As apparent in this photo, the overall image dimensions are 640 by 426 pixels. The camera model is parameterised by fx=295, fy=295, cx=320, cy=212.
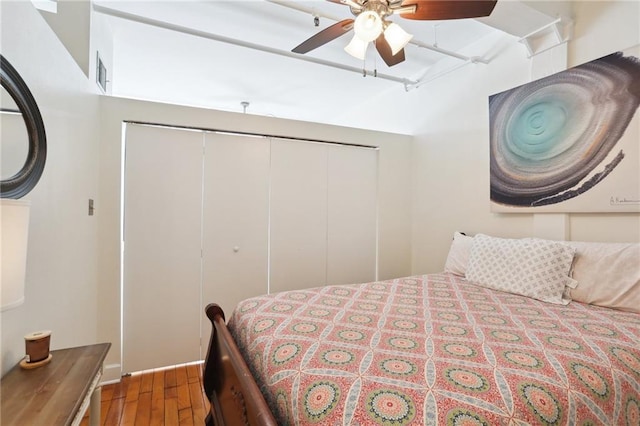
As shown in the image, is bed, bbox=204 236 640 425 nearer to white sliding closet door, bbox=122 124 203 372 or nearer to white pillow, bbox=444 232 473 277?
white pillow, bbox=444 232 473 277

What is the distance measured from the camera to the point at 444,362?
1018mm

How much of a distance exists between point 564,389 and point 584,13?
2.48 meters

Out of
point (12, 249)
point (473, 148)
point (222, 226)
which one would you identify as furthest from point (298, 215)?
point (12, 249)

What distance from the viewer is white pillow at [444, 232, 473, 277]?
2461 millimetres

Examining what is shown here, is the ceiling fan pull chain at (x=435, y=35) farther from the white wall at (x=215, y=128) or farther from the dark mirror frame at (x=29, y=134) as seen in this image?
the dark mirror frame at (x=29, y=134)

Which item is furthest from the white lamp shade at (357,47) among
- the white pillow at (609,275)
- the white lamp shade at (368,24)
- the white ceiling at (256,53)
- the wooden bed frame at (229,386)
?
the white pillow at (609,275)

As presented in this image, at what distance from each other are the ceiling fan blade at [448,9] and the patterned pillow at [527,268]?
1432 mm

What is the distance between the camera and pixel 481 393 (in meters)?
0.86

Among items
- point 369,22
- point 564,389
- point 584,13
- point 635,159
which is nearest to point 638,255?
point 635,159

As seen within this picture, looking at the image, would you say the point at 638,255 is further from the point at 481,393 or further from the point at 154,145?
the point at 154,145

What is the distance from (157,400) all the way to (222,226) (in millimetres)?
1399

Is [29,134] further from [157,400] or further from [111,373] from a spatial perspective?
[111,373]

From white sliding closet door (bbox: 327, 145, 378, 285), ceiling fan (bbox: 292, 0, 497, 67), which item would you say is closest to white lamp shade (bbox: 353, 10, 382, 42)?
ceiling fan (bbox: 292, 0, 497, 67)

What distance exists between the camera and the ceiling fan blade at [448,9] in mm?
1389
